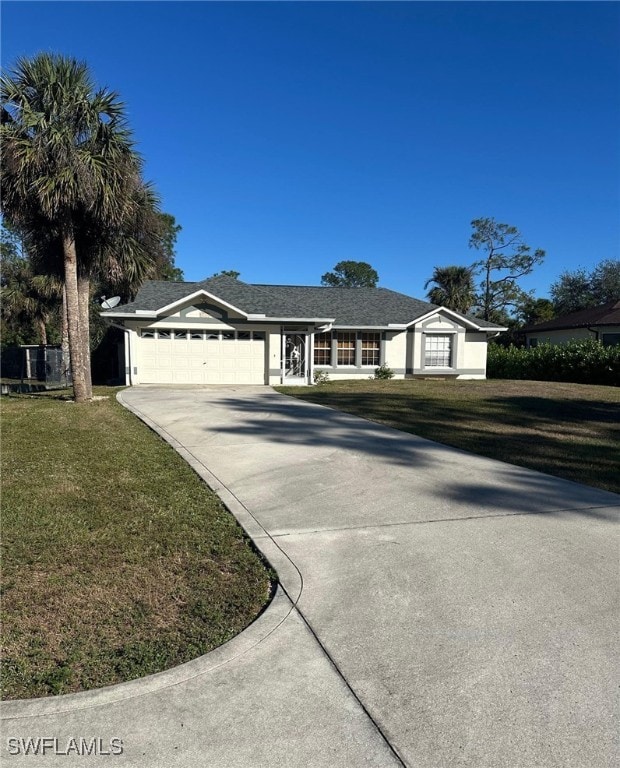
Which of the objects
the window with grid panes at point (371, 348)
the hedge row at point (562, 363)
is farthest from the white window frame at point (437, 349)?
the hedge row at point (562, 363)

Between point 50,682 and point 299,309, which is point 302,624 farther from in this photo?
point 299,309

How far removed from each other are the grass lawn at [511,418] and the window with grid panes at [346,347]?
11.4 ft

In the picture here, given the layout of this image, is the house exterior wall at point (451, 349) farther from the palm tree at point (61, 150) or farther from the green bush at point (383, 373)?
the palm tree at point (61, 150)

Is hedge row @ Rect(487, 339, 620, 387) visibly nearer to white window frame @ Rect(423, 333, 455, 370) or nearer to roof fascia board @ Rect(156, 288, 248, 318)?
white window frame @ Rect(423, 333, 455, 370)

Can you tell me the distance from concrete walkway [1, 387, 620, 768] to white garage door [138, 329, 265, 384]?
1503 centimetres

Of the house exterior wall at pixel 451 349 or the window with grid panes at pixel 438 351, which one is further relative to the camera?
the window with grid panes at pixel 438 351

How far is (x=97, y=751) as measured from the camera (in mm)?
2318

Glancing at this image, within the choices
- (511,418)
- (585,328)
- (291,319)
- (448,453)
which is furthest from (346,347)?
(585,328)

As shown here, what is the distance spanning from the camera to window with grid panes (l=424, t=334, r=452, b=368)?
80.7 feet

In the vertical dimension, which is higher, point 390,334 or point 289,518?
point 390,334

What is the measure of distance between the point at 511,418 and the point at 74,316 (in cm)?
1125

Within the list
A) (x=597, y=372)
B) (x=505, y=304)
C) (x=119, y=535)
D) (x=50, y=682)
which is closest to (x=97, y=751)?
(x=50, y=682)

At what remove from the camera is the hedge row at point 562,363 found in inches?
922

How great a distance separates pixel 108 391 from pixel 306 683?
1650 cm
